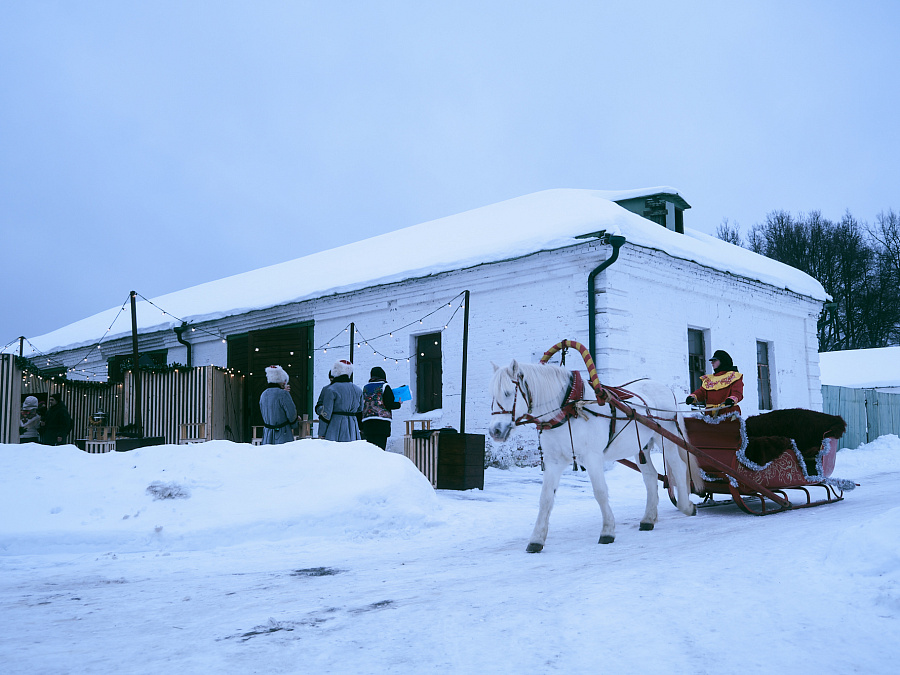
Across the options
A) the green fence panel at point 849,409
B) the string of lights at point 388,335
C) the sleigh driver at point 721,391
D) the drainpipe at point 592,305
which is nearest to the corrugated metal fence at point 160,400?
the string of lights at point 388,335

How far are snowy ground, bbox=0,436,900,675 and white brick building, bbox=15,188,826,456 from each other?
16.7 feet

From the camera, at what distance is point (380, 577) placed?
5.00m

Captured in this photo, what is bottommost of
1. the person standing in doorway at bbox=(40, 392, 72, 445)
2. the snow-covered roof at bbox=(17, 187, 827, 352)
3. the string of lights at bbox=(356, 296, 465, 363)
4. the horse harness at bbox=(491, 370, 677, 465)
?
the person standing in doorway at bbox=(40, 392, 72, 445)

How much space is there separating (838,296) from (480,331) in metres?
34.2

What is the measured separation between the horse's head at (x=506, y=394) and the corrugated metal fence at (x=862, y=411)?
1564cm

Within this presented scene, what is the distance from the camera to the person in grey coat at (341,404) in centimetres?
967

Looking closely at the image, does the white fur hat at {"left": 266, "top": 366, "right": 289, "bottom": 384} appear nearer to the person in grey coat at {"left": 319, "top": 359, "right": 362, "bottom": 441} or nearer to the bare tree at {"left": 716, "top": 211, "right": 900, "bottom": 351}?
the person in grey coat at {"left": 319, "top": 359, "right": 362, "bottom": 441}

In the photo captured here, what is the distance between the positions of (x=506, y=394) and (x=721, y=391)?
Result: 346 cm

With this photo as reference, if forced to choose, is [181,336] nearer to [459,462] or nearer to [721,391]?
[459,462]

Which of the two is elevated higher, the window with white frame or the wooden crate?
the window with white frame

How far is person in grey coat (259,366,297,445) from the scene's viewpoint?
32.4ft

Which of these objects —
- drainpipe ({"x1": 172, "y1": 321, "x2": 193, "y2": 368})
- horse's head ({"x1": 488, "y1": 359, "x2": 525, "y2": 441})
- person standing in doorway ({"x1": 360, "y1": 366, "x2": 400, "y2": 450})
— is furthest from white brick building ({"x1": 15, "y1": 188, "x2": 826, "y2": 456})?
horse's head ({"x1": 488, "y1": 359, "x2": 525, "y2": 441})

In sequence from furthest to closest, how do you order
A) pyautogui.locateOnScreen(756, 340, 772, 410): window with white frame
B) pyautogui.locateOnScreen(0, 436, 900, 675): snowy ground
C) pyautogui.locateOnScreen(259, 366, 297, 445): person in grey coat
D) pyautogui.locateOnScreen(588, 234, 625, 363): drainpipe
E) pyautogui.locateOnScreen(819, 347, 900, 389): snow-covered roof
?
pyautogui.locateOnScreen(819, 347, 900, 389): snow-covered roof, pyautogui.locateOnScreen(756, 340, 772, 410): window with white frame, pyautogui.locateOnScreen(588, 234, 625, 363): drainpipe, pyautogui.locateOnScreen(259, 366, 297, 445): person in grey coat, pyautogui.locateOnScreen(0, 436, 900, 675): snowy ground

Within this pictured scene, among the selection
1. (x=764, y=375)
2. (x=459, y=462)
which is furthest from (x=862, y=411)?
(x=459, y=462)
